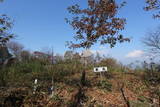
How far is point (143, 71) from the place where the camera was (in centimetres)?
1157

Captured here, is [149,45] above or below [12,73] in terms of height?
above

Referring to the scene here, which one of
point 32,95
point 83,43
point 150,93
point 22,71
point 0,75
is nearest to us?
point 32,95

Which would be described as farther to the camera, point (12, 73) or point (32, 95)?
point (12, 73)

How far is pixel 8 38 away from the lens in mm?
4652

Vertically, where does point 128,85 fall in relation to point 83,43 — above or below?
below

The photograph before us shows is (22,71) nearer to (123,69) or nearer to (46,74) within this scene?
(46,74)

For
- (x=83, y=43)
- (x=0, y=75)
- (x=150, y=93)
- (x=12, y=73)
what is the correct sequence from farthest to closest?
(x=12, y=73) → (x=0, y=75) → (x=83, y=43) → (x=150, y=93)

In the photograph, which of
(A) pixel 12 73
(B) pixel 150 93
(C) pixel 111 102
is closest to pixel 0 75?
(A) pixel 12 73

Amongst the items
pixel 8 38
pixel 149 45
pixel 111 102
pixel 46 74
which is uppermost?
pixel 149 45

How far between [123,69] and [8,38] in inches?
382

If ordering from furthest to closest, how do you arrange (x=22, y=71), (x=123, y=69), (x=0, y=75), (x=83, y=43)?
(x=123, y=69)
(x=22, y=71)
(x=0, y=75)
(x=83, y=43)

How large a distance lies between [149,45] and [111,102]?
55.5 feet

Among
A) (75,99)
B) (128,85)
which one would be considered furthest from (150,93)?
(75,99)

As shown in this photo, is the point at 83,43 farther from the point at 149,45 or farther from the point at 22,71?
the point at 149,45
